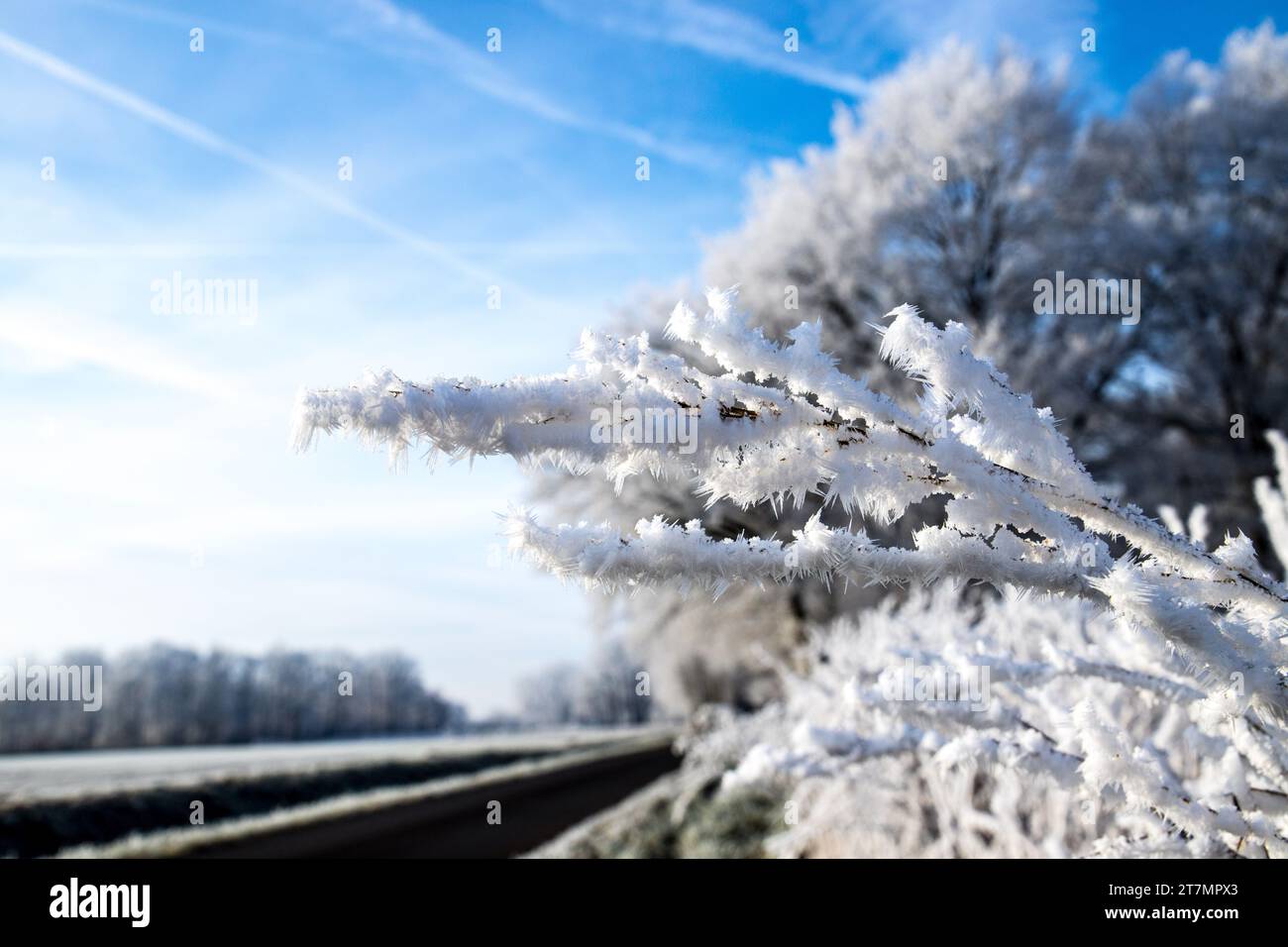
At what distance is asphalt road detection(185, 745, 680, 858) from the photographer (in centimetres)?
1061

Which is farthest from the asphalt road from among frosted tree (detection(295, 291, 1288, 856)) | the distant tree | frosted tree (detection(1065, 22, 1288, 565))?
the distant tree

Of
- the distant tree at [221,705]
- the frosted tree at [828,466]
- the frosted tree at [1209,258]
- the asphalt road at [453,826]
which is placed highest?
the frosted tree at [1209,258]

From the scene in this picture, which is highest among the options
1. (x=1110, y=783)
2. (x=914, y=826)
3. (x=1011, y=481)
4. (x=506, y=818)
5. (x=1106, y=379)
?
(x=1106, y=379)

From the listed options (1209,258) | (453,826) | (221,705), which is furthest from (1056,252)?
(221,705)

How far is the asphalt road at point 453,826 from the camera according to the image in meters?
10.6

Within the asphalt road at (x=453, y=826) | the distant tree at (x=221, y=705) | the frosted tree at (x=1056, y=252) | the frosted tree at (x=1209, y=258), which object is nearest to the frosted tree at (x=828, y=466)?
the asphalt road at (x=453, y=826)

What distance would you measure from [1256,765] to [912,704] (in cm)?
56

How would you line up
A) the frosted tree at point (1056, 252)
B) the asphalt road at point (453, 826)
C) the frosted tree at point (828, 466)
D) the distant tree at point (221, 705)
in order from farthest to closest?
the distant tree at point (221, 705) < the frosted tree at point (1056, 252) < the asphalt road at point (453, 826) < the frosted tree at point (828, 466)

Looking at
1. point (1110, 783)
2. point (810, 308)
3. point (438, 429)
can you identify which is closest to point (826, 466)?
point (438, 429)

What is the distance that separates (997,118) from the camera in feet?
52.7

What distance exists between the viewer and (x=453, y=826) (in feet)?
41.8

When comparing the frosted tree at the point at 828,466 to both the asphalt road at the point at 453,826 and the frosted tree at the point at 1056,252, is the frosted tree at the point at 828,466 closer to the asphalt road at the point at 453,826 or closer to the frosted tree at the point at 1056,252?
the asphalt road at the point at 453,826

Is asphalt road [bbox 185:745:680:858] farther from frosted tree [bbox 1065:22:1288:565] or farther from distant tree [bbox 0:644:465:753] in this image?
distant tree [bbox 0:644:465:753]
